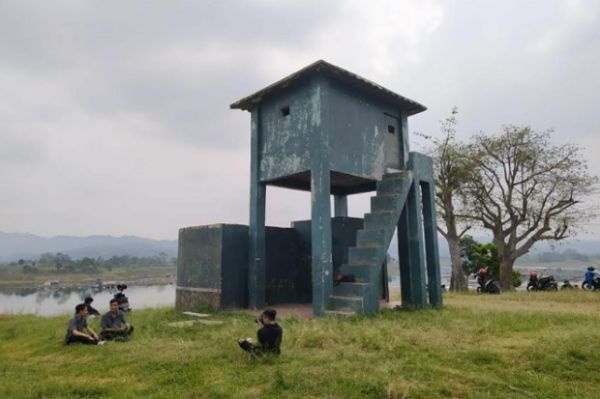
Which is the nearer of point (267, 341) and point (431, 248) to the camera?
point (267, 341)

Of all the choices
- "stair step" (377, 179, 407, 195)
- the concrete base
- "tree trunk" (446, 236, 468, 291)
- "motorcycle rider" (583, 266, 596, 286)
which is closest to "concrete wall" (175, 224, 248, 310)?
the concrete base

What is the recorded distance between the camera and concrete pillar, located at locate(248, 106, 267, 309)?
40.6 feet

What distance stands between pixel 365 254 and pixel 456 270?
14.8 m

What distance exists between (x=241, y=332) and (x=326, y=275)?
305 centimetres

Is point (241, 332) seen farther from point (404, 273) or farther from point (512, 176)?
point (512, 176)

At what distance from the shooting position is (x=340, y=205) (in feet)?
51.3

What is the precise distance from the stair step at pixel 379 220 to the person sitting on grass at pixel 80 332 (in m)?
7.03

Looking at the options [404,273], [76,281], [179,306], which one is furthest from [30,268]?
[404,273]

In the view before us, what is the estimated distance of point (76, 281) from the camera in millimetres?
71250

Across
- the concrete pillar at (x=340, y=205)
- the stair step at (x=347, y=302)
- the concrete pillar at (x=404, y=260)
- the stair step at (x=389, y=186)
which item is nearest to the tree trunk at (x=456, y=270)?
the concrete pillar at (x=340, y=205)

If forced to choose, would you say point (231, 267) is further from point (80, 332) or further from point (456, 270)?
point (456, 270)

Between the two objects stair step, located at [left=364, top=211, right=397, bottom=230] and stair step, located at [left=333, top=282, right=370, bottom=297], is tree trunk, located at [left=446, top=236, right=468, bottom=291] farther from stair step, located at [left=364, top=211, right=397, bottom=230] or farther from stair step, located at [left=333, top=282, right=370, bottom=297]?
stair step, located at [left=333, top=282, right=370, bottom=297]

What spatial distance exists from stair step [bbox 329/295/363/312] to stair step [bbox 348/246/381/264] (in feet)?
3.45

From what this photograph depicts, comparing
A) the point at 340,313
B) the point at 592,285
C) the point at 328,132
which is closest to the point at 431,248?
the point at 340,313
